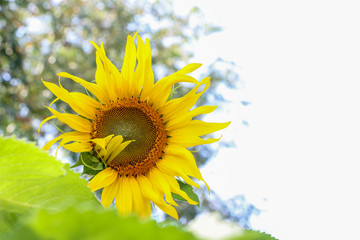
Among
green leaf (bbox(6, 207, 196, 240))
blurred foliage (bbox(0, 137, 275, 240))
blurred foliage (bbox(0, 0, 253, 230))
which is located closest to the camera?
green leaf (bbox(6, 207, 196, 240))

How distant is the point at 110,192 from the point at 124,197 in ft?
0.11

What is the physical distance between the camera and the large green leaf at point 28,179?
0.25 metres

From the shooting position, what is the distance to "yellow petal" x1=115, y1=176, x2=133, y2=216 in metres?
0.74

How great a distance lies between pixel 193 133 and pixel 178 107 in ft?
0.24

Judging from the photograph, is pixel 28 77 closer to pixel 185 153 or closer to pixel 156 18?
pixel 156 18

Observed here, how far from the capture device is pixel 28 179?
0.84ft

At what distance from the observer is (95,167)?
0.77m

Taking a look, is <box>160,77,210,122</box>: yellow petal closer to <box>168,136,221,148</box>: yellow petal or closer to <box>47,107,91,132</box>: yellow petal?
<box>168,136,221,148</box>: yellow petal

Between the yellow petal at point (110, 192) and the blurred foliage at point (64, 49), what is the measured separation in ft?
13.7

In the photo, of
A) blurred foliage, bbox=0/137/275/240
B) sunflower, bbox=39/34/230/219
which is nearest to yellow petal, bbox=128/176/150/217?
sunflower, bbox=39/34/230/219

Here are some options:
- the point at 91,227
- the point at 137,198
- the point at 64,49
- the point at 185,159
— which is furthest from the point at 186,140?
the point at 64,49

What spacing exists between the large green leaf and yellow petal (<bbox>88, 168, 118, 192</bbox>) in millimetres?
485

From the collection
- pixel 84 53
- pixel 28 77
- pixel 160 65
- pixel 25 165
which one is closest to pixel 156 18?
pixel 160 65

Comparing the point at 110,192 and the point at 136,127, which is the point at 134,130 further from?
the point at 110,192
